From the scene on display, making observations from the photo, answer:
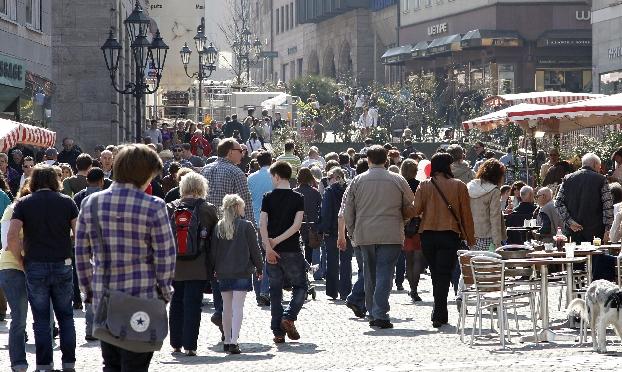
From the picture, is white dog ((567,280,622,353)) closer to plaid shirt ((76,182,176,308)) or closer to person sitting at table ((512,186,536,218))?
plaid shirt ((76,182,176,308))

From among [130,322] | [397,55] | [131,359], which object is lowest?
[131,359]

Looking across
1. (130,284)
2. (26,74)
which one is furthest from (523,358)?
(26,74)

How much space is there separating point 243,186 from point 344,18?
8477cm

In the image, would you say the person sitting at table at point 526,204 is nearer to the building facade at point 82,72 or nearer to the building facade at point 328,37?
the building facade at point 82,72

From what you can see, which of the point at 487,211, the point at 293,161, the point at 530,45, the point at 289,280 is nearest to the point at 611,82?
the point at 530,45

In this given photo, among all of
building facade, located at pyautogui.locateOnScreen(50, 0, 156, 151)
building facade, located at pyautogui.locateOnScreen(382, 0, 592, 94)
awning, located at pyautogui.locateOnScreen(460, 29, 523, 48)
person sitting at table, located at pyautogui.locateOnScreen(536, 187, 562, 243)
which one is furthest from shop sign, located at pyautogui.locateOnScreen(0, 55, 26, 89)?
awning, located at pyautogui.locateOnScreen(460, 29, 523, 48)

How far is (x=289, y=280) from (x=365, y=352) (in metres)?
1.70

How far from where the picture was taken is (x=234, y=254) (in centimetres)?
1412

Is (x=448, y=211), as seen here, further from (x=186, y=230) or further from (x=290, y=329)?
(x=186, y=230)

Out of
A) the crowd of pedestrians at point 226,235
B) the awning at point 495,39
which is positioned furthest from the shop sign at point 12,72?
the awning at point 495,39

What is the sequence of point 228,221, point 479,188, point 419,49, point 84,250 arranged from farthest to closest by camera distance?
point 419,49
point 479,188
point 228,221
point 84,250

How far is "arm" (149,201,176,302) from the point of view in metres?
8.45

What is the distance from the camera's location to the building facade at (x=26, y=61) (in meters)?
32.5

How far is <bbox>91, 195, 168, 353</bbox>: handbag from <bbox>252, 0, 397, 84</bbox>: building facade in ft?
244
